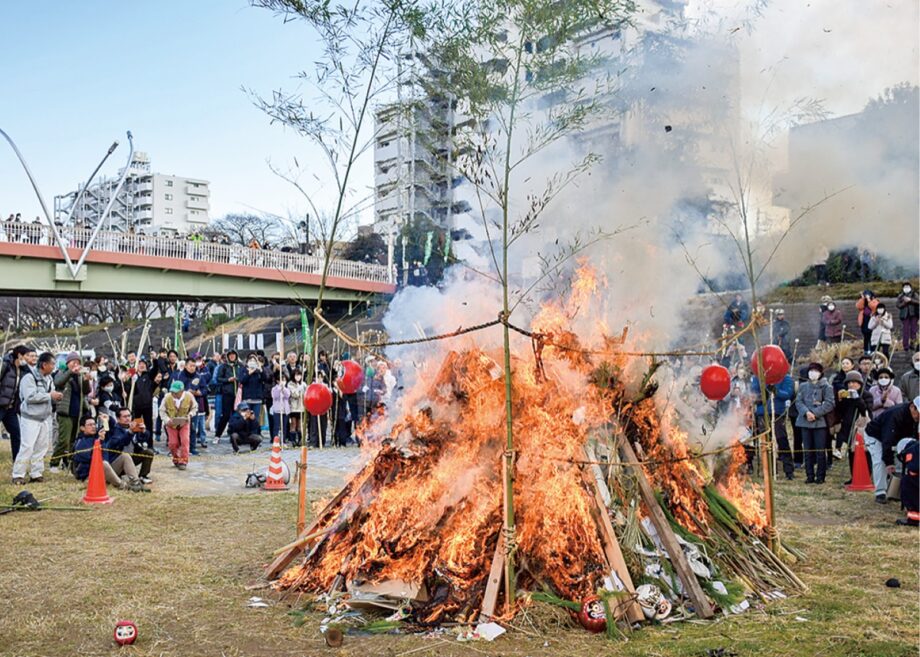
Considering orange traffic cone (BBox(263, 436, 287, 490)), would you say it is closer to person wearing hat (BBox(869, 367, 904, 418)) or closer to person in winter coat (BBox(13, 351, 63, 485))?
person in winter coat (BBox(13, 351, 63, 485))

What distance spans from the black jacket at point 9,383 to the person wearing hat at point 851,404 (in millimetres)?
12790

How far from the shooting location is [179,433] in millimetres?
13555

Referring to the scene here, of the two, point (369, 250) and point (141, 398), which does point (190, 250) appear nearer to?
point (369, 250)

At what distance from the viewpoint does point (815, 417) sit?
11727 millimetres

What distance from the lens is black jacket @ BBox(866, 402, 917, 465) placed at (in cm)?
970

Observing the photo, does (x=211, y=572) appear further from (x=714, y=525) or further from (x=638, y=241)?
(x=638, y=241)

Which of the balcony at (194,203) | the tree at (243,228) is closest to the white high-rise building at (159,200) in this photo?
the balcony at (194,203)

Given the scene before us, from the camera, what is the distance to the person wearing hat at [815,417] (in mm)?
11727

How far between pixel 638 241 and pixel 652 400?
2070 millimetres

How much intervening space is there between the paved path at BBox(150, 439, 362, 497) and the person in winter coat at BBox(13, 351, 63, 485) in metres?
1.74

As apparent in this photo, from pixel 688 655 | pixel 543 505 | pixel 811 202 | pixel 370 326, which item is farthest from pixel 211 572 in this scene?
pixel 370 326

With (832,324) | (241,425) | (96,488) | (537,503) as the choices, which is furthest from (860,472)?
(241,425)

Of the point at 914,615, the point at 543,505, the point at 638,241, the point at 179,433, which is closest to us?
the point at 914,615

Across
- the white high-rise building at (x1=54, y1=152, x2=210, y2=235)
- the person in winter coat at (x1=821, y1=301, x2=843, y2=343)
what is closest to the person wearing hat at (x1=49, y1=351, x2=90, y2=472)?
the person in winter coat at (x1=821, y1=301, x2=843, y2=343)
